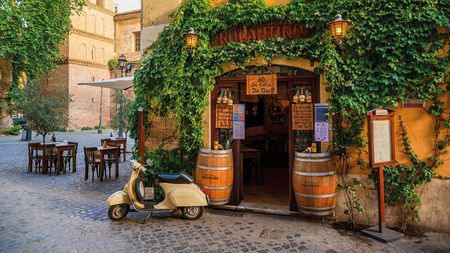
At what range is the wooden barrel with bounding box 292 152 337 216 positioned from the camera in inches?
190

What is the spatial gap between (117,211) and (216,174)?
1.77 meters

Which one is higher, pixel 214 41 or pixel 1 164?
pixel 214 41

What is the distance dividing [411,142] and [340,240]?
192cm

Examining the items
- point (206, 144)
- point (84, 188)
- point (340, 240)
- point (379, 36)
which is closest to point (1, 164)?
point (84, 188)

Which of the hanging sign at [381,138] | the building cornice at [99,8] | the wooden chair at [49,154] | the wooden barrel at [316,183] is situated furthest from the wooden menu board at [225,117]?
the building cornice at [99,8]

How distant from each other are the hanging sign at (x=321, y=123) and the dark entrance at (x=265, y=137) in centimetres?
20

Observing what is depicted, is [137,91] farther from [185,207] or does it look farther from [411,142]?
[411,142]

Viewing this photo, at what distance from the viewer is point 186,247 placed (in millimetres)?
4117

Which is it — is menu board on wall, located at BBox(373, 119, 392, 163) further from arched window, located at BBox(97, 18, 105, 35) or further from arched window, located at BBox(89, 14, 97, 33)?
arched window, located at BBox(97, 18, 105, 35)

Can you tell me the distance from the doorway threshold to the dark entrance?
5.3 inches

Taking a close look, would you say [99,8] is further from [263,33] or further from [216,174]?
[216,174]

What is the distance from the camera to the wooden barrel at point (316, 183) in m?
4.82

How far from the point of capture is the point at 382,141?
179 inches

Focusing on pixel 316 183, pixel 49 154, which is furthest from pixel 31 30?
pixel 316 183
